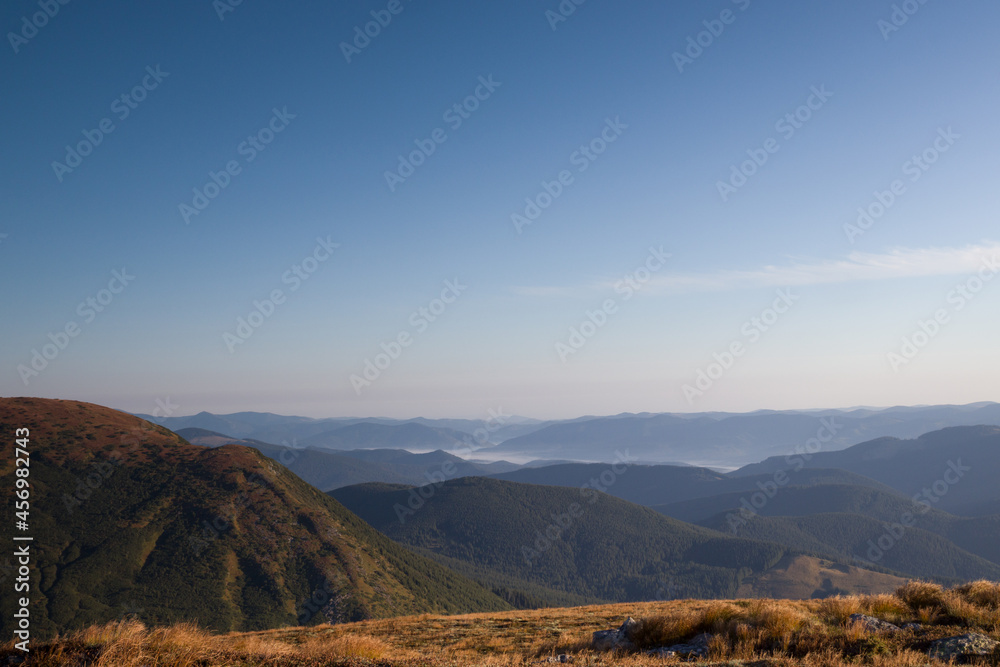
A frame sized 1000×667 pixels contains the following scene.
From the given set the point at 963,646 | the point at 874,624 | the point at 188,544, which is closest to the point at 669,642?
the point at 874,624

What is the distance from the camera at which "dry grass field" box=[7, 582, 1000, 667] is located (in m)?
10.8

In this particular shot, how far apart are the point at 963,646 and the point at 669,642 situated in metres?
7.23

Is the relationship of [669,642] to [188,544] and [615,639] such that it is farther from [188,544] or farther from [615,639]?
[188,544]

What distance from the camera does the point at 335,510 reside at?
197500mm

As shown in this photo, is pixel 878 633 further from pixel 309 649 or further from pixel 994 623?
pixel 309 649

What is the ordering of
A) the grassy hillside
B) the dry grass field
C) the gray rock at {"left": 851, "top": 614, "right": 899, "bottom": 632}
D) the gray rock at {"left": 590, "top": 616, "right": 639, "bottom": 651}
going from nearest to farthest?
the dry grass field, the gray rock at {"left": 851, "top": 614, "right": 899, "bottom": 632}, the gray rock at {"left": 590, "top": 616, "right": 639, "bottom": 651}, the grassy hillside

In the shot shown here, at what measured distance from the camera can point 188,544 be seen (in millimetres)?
152500

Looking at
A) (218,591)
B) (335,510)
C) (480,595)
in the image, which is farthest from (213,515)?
(480,595)

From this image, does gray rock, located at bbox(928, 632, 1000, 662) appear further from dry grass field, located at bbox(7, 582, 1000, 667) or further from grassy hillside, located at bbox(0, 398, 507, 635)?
grassy hillside, located at bbox(0, 398, 507, 635)

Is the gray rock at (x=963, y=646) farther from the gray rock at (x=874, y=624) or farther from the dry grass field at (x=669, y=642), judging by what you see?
the gray rock at (x=874, y=624)

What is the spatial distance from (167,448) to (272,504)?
189 ft

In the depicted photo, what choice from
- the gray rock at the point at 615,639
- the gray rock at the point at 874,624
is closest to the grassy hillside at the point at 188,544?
the gray rock at the point at 615,639

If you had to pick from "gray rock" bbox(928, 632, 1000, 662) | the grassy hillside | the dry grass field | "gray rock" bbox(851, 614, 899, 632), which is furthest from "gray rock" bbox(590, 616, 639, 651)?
the grassy hillside

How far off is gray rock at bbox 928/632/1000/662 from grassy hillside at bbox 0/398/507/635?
484 ft
